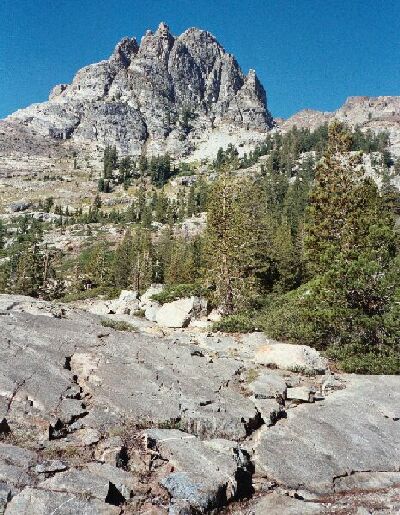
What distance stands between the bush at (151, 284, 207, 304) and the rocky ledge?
796 inches

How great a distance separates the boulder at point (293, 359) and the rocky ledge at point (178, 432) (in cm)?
20

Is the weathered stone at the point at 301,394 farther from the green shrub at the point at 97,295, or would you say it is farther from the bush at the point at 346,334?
the green shrub at the point at 97,295

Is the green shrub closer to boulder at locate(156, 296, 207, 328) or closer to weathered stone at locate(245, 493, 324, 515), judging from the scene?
boulder at locate(156, 296, 207, 328)

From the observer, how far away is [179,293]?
3997 centimetres

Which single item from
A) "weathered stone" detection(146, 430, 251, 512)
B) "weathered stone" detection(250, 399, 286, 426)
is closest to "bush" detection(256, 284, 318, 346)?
"weathered stone" detection(250, 399, 286, 426)

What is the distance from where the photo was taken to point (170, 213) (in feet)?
525

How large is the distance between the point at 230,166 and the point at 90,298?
88.1 ft

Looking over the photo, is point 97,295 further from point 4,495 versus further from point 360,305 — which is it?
point 4,495

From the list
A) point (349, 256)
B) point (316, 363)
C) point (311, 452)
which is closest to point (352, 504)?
point (311, 452)

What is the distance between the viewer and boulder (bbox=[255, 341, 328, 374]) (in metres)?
18.2

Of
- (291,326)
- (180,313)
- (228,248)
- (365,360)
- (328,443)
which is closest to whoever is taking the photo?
(328,443)

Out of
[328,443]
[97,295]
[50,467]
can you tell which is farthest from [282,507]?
[97,295]

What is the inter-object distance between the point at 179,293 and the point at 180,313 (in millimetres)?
10371

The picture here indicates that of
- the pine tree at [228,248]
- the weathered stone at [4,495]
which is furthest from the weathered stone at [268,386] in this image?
the pine tree at [228,248]
